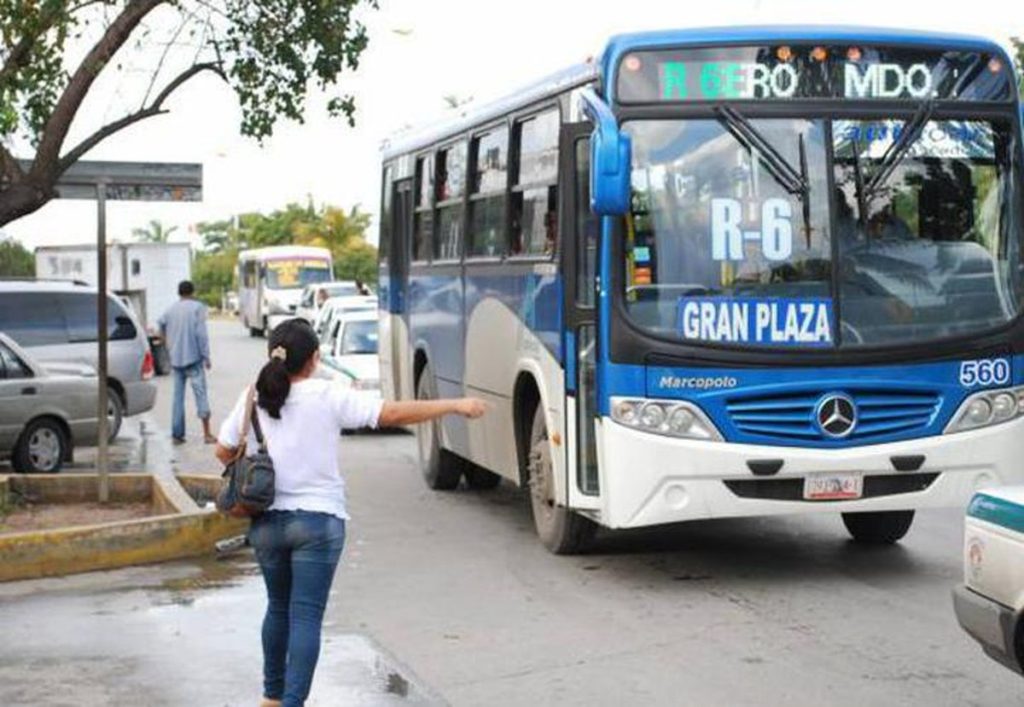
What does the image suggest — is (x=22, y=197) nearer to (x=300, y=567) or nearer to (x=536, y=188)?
(x=536, y=188)

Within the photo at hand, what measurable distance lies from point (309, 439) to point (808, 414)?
13.3ft

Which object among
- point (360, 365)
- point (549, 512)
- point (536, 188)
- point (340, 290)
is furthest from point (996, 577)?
point (340, 290)

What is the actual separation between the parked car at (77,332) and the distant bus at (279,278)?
31899mm

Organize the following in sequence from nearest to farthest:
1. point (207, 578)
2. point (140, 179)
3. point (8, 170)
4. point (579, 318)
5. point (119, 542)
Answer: point (579, 318), point (207, 578), point (119, 542), point (8, 170), point (140, 179)

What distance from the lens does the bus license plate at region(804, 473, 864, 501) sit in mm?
9805

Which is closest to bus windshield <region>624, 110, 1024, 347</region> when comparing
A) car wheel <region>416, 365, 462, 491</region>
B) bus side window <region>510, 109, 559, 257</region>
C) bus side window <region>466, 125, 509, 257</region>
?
bus side window <region>510, 109, 559, 257</region>

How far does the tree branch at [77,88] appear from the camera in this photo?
1286 cm

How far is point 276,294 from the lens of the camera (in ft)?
181

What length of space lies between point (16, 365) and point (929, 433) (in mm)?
10195

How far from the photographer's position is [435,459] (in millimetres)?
15438

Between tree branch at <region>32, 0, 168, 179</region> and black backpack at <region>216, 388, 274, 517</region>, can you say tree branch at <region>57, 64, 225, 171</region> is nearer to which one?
tree branch at <region>32, 0, 168, 179</region>

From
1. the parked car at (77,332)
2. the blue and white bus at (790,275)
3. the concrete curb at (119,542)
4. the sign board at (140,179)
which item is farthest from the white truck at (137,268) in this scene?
the blue and white bus at (790,275)

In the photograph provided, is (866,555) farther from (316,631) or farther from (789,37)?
(316,631)

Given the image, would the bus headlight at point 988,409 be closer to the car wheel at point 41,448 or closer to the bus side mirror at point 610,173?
the bus side mirror at point 610,173
